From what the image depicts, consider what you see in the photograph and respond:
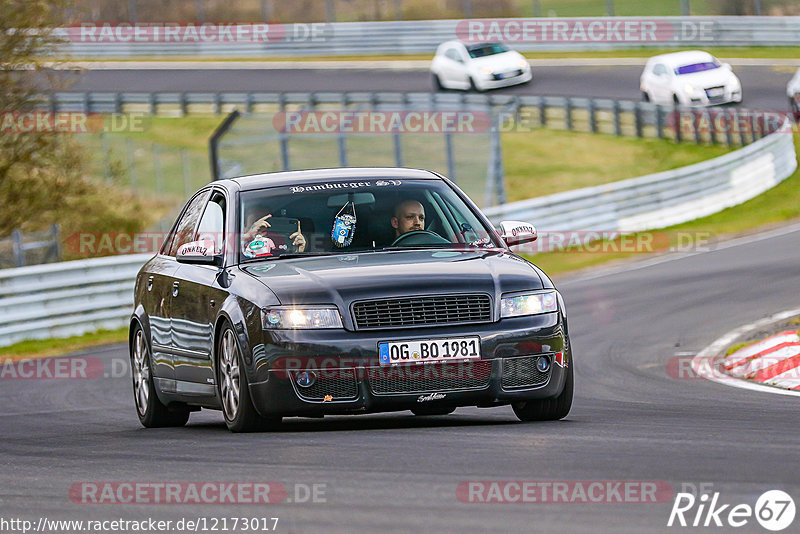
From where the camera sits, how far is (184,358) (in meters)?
9.68

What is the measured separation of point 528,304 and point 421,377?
2.54ft

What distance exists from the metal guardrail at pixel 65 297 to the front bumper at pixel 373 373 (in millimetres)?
12077

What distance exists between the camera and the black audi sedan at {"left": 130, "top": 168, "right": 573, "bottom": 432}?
8.25 meters

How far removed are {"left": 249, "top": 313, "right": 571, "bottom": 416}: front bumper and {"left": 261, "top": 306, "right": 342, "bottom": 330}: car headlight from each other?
5cm

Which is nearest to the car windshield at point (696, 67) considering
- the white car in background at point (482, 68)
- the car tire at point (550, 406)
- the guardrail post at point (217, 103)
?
the white car in background at point (482, 68)

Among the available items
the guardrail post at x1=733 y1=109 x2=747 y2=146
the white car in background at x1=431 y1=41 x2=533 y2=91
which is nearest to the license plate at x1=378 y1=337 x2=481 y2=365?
the guardrail post at x1=733 y1=109 x2=747 y2=146

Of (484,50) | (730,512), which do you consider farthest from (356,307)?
(484,50)

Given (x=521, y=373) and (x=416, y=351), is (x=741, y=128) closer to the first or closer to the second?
(x=521, y=373)

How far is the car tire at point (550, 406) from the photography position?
29.1 feet

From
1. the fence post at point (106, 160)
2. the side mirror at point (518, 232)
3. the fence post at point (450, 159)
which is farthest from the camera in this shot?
the fence post at point (106, 160)

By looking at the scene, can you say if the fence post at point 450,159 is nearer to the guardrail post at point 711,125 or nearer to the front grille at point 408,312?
the guardrail post at point 711,125

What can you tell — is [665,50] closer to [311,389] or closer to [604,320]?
[604,320]

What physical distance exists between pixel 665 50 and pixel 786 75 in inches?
274

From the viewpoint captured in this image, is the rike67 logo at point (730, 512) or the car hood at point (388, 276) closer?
→ the rike67 logo at point (730, 512)
